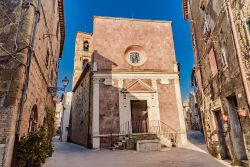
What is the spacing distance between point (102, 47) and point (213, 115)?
379 inches

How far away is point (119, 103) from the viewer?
13.8 meters

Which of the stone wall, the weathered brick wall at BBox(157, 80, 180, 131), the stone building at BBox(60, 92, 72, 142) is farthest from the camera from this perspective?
the stone building at BBox(60, 92, 72, 142)

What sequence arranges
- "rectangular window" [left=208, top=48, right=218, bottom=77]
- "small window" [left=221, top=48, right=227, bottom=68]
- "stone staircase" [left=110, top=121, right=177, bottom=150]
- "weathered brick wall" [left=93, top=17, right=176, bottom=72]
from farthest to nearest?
"weathered brick wall" [left=93, top=17, right=176, bottom=72], "stone staircase" [left=110, top=121, right=177, bottom=150], "rectangular window" [left=208, top=48, right=218, bottom=77], "small window" [left=221, top=48, right=227, bottom=68]

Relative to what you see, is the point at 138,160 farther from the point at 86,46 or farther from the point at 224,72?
the point at 86,46

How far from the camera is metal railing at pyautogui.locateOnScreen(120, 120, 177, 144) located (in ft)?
43.5

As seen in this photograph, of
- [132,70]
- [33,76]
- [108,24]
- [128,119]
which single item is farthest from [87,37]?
[33,76]

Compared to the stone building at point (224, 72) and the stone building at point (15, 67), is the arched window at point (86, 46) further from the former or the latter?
the stone building at point (15, 67)

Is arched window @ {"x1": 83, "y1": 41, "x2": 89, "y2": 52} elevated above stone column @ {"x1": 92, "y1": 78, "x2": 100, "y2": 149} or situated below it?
above

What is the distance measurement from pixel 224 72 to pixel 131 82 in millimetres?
7872

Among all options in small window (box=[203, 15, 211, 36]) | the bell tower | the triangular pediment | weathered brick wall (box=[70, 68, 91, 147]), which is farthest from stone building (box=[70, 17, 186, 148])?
the bell tower

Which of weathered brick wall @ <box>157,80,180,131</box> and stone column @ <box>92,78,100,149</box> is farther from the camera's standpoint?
weathered brick wall @ <box>157,80,180,131</box>

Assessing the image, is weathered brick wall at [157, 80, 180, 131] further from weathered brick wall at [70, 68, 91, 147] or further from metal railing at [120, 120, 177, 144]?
weathered brick wall at [70, 68, 91, 147]

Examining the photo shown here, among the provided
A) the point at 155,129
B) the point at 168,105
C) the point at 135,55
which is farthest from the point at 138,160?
the point at 135,55

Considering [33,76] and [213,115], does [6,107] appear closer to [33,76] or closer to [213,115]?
[33,76]
